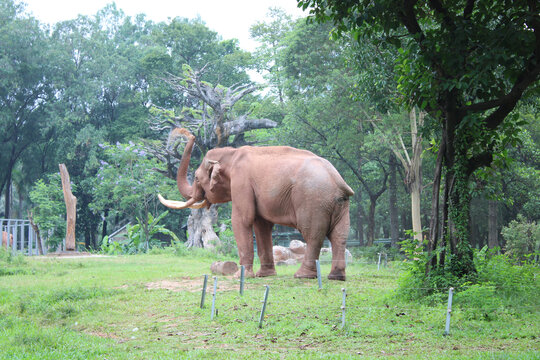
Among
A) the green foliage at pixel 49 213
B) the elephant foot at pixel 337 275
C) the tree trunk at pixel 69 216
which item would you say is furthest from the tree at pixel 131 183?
the elephant foot at pixel 337 275

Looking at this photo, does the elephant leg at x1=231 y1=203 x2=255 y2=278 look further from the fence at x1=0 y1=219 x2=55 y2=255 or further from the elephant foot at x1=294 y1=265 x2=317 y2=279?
the fence at x1=0 y1=219 x2=55 y2=255

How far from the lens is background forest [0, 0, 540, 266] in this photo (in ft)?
85.5

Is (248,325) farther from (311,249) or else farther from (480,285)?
(311,249)

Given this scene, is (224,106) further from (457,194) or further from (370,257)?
(457,194)

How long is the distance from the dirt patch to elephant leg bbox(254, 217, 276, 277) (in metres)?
1.10

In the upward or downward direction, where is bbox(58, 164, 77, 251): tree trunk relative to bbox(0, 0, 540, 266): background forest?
downward

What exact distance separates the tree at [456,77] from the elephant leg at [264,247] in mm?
6034

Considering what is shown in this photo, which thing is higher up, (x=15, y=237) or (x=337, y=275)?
(x=15, y=237)

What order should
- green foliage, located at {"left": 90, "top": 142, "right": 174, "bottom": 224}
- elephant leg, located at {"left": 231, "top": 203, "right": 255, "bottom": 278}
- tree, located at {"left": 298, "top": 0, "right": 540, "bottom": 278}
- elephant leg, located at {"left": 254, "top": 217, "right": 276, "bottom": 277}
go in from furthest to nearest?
green foliage, located at {"left": 90, "top": 142, "right": 174, "bottom": 224}
elephant leg, located at {"left": 254, "top": 217, "right": 276, "bottom": 277}
elephant leg, located at {"left": 231, "top": 203, "right": 255, "bottom": 278}
tree, located at {"left": 298, "top": 0, "right": 540, "bottom": 278}

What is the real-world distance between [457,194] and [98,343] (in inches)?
263

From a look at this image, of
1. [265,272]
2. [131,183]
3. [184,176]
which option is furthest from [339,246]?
[131,183]

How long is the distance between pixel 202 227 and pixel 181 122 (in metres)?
5.66

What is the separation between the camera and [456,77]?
9602 mm

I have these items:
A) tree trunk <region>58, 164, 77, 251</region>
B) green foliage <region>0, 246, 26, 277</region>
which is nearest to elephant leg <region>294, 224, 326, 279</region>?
green foliage <region>0, 246, 26, 277</region>
